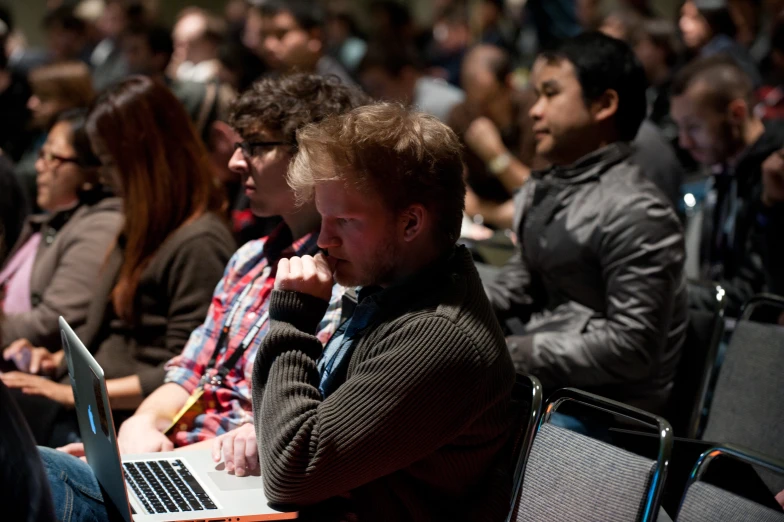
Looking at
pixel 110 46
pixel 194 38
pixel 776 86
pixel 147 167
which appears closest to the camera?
pixel 147 167

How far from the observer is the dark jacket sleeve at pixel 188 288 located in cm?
272

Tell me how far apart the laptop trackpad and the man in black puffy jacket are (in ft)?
3.04

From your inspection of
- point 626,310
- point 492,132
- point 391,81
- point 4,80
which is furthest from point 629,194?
point 4,80

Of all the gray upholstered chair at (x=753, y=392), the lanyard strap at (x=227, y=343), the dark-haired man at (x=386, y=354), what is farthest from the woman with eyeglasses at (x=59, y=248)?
the gray upholstered chair at (x=753, y=392)

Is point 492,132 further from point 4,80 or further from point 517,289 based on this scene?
point 4,80

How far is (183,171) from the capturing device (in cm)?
289

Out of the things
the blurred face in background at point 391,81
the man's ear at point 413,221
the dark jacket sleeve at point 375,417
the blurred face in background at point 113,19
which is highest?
the man's ear at point 413,221

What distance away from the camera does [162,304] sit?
2812 millimetres

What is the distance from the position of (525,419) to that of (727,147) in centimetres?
222

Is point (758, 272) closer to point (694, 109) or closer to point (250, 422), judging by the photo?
point (694, 109)

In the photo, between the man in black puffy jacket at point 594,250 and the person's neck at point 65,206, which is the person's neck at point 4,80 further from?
the man in black puffy jacket at point 594,250

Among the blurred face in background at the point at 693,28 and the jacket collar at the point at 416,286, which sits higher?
the jacket collar at the point at 416,286

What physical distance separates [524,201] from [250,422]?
1.16 m

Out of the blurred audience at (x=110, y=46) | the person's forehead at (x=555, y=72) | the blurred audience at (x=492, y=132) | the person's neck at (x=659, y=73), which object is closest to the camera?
the person's forehead at (x=555, y=72)
